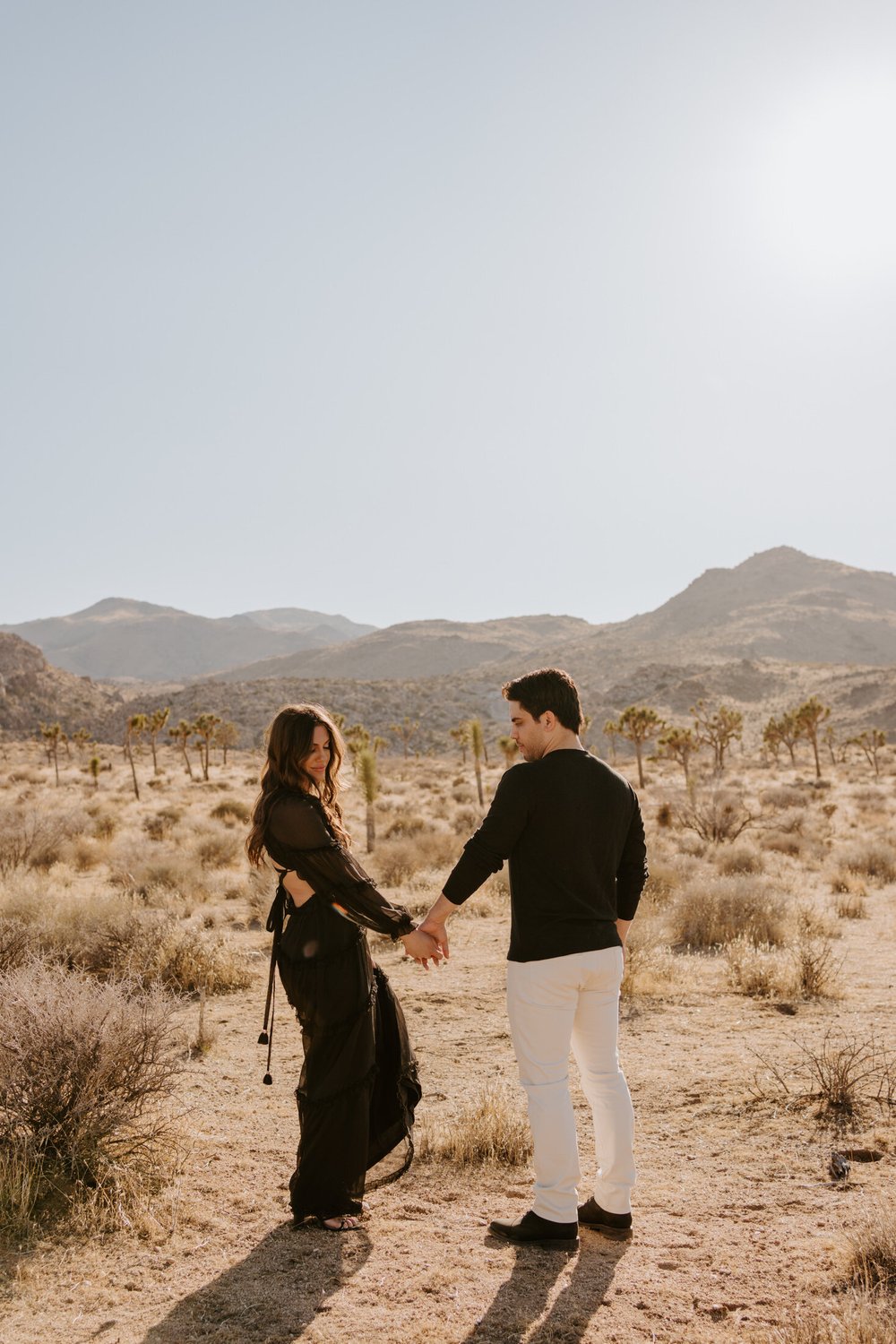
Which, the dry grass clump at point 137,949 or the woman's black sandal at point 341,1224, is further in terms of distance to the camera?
the dry grass clump at point 137,949

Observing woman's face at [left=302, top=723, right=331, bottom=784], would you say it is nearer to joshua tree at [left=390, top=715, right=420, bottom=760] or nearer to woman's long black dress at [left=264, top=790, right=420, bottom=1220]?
woman's long black dress at [left=264, top=790, right=420, bottom=1220]

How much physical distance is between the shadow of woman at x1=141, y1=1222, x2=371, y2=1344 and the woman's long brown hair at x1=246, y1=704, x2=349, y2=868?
59.3 inches

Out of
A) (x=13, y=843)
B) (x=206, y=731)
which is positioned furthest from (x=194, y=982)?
(x=206, y=731)

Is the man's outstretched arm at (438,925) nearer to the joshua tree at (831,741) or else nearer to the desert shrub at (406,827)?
the desert shrub at (406,827)

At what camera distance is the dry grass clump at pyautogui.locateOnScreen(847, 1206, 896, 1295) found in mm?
3014

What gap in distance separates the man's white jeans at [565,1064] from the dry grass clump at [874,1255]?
0.80m

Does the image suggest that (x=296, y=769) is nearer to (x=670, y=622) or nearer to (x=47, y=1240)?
(x=47, y=1240)

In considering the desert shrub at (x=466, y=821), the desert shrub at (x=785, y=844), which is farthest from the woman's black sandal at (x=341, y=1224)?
the desert shrub at (x=466, y=821)

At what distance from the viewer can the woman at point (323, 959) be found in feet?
11.8

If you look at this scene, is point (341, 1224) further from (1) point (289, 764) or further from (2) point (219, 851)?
(2) point (219, 851)

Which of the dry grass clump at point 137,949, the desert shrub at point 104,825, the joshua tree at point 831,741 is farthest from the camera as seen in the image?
the joshua tree at point 831,741

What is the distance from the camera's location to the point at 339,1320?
9.84ft

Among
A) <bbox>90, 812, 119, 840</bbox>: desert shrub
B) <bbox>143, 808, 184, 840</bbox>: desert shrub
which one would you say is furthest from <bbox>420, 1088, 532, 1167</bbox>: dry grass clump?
<bbox>143, 808, 184, 840</bbox>: desert shrub

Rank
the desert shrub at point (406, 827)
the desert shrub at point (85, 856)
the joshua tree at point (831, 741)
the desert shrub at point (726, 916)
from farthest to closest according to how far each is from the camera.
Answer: the joshua tree at point (831, 741) < the desert shrub at point (406, 827) < the desert shrub at point (85, 856) < the desert shrub at point (726, 916)
